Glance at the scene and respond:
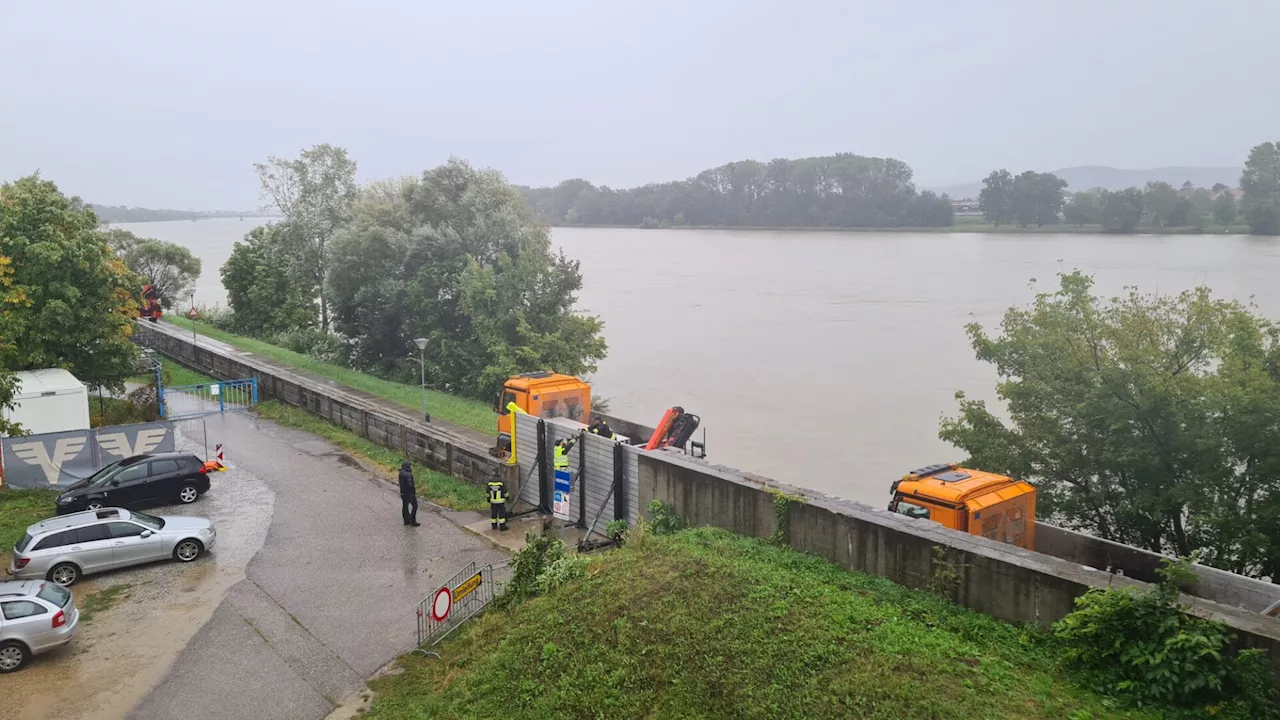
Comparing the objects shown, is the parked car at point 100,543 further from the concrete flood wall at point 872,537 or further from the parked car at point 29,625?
the concrete flood wall at point 872,537

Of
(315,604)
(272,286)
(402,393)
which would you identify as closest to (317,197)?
(272,286)

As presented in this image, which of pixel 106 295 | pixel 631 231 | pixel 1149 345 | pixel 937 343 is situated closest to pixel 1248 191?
pixel 937 343

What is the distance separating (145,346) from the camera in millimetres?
36688

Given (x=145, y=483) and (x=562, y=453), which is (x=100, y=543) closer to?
(x=145, y=483)

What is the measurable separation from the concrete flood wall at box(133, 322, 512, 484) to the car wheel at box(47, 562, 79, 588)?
7.18m

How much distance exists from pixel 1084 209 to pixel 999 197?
30.6 feet

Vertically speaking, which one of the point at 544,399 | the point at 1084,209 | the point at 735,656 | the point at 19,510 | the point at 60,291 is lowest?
the point at 19,510

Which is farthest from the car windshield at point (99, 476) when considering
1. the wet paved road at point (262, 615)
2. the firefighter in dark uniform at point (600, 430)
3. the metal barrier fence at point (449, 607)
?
the firefighter in dark uniform at point (600, 430)

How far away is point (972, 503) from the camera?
11547 mm

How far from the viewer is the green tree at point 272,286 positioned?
4550 cm

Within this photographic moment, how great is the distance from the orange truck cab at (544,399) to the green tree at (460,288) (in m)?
10.2

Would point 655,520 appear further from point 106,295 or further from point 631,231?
point 631,231

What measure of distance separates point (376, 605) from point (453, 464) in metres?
6.85

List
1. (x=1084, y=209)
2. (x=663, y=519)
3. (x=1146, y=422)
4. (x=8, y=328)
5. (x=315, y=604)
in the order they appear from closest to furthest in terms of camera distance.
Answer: (x=315, y=604) → (x=663, y=519) → (x=1146, y=422) → (x=8, y=328) → (x=1084, y=209)
